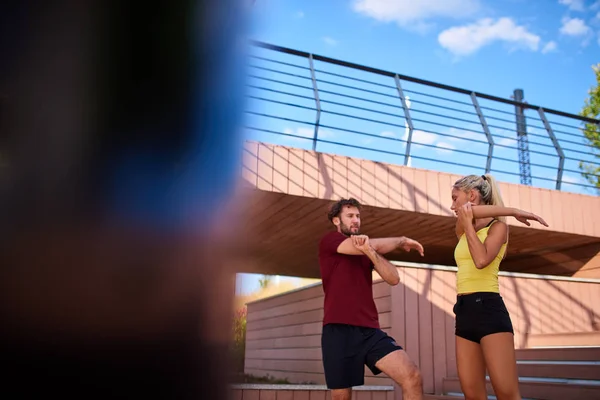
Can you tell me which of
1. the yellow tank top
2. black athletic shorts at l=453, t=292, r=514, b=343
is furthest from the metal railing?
black athletic shorts at l=453, t=292, r=514, b=343

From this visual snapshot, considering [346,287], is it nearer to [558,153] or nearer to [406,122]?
[406,122]

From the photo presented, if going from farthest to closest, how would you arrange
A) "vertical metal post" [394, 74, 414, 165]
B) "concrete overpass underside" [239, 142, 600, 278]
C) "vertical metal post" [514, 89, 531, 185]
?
"vertical metal post" [514, 89, 531, 185]
"vertical metal post" [394, 74, 414, 165]
"concrete overpass underside" [239, 142, 600, 278]

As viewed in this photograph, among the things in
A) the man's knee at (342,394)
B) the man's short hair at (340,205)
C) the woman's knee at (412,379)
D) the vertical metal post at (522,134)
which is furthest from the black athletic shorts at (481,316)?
the vertical metal post at (522,134)

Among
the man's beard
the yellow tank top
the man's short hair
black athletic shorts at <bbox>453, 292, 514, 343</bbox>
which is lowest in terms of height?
black athletic shorts at <bbox>453, 292, 514, 343</bbox>

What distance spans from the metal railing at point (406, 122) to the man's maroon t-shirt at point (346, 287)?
8.72 feet

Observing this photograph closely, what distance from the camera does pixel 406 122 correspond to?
6168mm

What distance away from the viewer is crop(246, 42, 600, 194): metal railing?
18.6 ft

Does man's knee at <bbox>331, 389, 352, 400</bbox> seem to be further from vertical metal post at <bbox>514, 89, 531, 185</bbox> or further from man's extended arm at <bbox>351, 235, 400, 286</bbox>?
vertical metal post at <bbox>514, 89, 531, 185</bbox>

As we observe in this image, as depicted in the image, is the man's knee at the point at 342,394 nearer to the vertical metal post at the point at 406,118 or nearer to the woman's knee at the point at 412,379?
the woman's knee at the point at 412,379

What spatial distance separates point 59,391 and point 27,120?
0.28 m

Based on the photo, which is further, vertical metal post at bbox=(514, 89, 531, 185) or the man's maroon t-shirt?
vertical metal post at bbox=(514, 89, 531, 185)

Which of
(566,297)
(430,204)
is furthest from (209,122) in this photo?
(566,297)

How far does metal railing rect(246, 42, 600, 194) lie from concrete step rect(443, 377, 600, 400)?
240 centimetres

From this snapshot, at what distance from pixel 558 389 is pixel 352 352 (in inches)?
83.0
